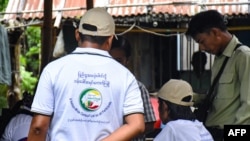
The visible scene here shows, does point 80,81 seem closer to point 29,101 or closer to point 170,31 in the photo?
point 29,101

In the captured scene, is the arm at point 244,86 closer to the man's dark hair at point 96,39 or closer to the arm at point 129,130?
the arm at point 129,130

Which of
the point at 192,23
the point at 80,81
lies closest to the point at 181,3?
the point at 192,23

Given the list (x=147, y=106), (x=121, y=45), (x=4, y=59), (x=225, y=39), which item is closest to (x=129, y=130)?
(x=147, y=106)

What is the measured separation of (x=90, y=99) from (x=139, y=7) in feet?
18.2

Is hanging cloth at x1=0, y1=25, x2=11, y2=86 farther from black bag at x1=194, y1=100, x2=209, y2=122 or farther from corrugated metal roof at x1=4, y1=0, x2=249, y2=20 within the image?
black bag at x1=194, y1=100, x2=209, y2=122

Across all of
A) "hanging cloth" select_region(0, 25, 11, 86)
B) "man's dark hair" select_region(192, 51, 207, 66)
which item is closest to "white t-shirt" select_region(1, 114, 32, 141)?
"hanging cloth" select_region(0, 25, 11, 86)

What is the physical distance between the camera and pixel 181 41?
9.91 meters

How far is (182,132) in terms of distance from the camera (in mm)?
3357

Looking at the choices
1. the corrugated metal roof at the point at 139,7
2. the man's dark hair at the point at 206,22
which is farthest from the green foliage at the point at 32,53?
the man's dark hair at the point at 206,22

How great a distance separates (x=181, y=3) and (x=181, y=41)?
188 cm

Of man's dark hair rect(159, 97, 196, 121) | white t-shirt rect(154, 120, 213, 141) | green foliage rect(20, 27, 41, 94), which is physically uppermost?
man's dark hair rect(159, 97, 196, 121)

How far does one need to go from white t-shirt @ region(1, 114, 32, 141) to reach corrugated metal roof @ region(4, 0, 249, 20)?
442 cm

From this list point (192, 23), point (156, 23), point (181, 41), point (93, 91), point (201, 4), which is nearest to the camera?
point (93, 91)

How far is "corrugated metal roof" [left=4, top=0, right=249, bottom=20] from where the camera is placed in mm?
8047
